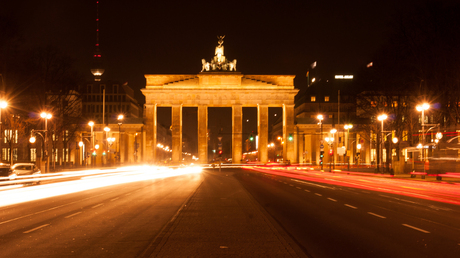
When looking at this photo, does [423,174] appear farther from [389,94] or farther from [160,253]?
[160,253]

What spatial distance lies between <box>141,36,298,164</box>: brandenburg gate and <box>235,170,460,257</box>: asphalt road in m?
66.6

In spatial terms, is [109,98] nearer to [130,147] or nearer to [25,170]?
[130,147]

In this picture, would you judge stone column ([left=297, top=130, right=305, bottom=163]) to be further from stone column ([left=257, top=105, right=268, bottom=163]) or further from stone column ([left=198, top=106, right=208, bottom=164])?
stone column ([left=198, top=106, right=208, bottom=164])

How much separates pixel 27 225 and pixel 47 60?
141 ft

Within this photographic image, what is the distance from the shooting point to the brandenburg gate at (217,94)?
85438 mm

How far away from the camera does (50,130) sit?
174 ft

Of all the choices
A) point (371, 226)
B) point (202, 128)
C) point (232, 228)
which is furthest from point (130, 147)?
point (371, 226)

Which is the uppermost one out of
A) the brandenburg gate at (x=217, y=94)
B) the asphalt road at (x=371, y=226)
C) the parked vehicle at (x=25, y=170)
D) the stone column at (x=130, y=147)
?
the brandenburg gate at (x=217, y=94)

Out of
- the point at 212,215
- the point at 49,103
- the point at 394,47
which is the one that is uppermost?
the point at 394,47

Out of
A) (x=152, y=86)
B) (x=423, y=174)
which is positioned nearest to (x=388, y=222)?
(x=423, y=174)

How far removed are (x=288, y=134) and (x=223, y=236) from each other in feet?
248

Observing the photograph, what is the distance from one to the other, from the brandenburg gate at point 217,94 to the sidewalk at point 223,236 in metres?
69.6

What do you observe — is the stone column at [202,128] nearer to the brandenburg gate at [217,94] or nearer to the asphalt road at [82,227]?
the brandenburg gate at [217,94]

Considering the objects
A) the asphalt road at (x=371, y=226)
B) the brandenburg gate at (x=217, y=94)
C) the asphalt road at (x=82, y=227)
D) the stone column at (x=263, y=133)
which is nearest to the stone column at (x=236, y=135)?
the brandenburg gate at (x=217, y=94)
